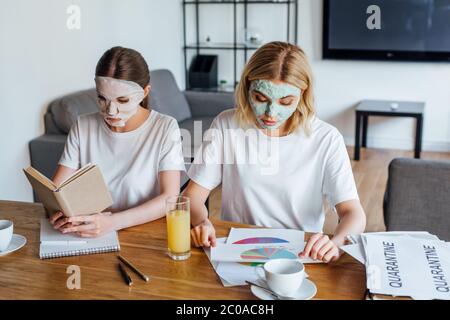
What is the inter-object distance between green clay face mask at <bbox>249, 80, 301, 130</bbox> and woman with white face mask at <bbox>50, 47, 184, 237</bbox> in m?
0.35

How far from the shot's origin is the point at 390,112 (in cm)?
451

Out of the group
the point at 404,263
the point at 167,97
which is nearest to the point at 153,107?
the point at 167,97

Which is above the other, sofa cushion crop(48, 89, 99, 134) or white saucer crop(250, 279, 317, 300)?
sofa cushion crop(48, 89, 99, 134)

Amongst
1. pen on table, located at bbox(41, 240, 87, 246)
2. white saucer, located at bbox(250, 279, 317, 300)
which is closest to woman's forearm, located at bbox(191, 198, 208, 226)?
pen on table, located at bbox(41, 240, 87, 246)

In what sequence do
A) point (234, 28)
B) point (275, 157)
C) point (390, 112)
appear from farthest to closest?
point (234, 28) → point (390, 112) → point (275, 157)

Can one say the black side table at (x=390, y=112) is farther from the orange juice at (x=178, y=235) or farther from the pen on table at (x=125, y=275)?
the pen on table at (x=125, y=275)

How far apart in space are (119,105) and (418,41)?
3.55 meters

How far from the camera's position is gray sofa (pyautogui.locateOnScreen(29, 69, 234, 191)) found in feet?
10.2

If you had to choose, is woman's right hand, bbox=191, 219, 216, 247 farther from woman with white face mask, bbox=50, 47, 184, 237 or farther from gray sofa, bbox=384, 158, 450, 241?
gray sofa, bbox=384, 158, 450, 241

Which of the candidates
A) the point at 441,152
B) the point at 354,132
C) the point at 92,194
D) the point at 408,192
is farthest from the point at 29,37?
the point at 441,152

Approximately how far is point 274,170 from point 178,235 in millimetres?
469

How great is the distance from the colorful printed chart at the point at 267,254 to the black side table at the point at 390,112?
3388 millimetres

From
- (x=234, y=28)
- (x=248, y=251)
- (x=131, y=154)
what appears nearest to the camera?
(x=248, y=251)

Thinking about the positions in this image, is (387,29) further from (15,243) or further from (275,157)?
(15,243)
